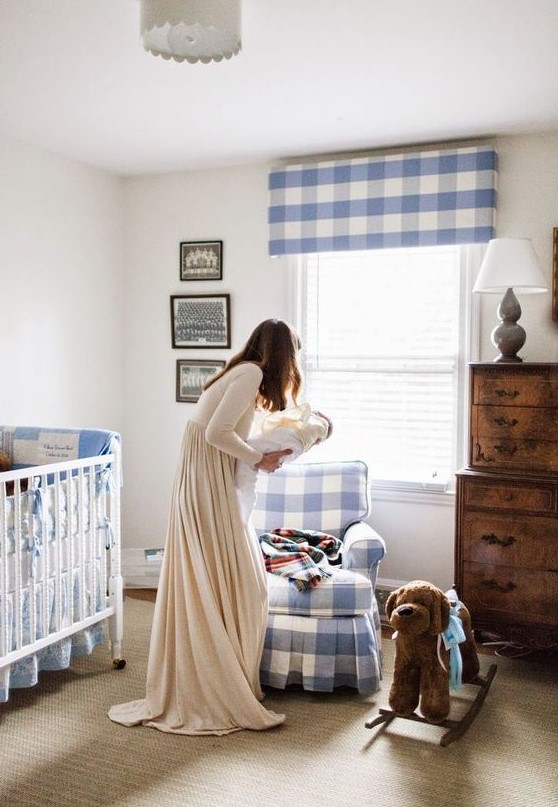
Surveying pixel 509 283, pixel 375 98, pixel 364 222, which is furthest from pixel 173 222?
pixel 509 283

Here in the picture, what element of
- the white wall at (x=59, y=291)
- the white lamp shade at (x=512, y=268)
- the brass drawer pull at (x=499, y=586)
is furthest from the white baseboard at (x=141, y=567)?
the white lamp shade at (x=512, y=268)

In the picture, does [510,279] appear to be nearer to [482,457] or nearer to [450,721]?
[482,457]

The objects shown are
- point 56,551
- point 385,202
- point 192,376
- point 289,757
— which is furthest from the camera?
→ point 192,376

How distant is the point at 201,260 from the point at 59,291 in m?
0.83

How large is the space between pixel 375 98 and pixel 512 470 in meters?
1.68

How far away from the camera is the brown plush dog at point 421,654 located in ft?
8.96

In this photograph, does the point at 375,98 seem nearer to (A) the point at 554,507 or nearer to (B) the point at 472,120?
(B) the point at 472,120

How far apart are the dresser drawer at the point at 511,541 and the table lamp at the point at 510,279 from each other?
72 centimetres

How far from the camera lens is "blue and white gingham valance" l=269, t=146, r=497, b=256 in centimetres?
380

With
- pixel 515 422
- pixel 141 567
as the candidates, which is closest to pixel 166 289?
pixel 141 567

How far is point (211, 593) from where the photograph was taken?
276 cm

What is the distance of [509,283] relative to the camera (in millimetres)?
3383

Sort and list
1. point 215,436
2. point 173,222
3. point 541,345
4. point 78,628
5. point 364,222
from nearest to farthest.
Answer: point 215,436 → point 78,628 → point 541,345 → point 364,222 → point 173,222

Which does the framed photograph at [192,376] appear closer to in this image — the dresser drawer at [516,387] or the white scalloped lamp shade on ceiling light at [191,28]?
the dresser drawer at [516,387]
